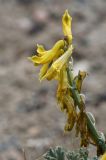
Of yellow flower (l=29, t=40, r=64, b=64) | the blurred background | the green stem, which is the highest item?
the blurred background

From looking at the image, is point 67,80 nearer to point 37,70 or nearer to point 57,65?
point 57,65

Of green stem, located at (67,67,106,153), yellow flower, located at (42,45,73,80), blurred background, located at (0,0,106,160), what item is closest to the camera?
yellow flower, located at (42,45,73,80)

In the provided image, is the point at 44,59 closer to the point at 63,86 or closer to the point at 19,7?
the point at 63,86

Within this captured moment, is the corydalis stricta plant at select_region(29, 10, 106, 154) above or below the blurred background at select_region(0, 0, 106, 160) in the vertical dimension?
below

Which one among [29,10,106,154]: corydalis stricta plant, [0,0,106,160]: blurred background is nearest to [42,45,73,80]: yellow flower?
[29,10,106,154]: corydalis stricta plant

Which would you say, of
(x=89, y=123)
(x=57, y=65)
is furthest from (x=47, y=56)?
(x=89, y=123)

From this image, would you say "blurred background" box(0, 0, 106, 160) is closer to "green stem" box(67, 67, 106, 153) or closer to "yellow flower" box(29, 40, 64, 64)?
"green stem" box(67, 67, 106, 153)

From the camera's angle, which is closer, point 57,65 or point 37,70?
point 57,65
